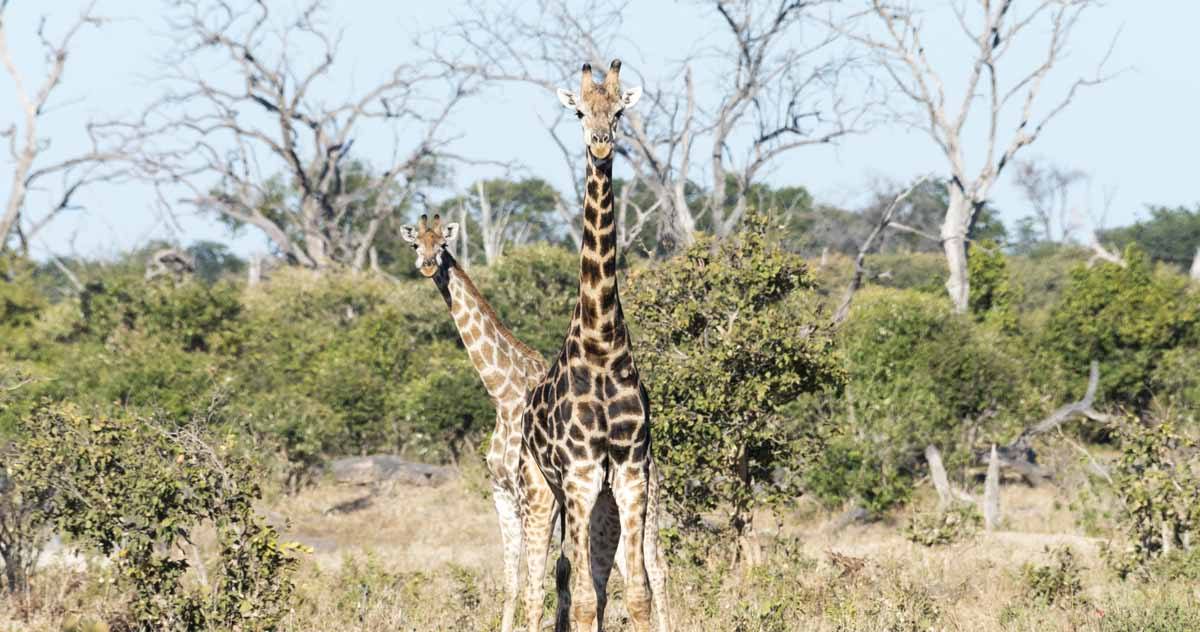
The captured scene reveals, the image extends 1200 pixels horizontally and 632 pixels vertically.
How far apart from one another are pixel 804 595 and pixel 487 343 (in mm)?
3159

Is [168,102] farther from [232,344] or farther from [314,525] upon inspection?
[314,525]

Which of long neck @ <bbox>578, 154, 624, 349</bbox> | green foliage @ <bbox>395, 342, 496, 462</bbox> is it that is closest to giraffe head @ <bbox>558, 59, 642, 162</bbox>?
long neck @ <bbox>578, 154, 624, 349</bbox>

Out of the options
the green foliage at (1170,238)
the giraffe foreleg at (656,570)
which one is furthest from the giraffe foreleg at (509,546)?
the green foliage at (1170,238)

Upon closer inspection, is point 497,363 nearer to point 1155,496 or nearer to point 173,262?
point 1155,496

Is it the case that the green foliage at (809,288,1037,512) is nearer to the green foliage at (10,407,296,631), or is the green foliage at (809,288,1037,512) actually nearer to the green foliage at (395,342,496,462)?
the green foliage at (395,342,496,462)

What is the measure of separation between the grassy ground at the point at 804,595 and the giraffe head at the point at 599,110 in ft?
10.8

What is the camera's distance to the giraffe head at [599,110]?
6031 millimetres

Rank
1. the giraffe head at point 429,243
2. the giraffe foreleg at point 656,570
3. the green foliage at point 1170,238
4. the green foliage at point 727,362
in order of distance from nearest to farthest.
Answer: the giraffe foreleg at point 656,570, the giraffe head at point 429,243, the green foliage at point 727,362, the green foliage at point 1170,238

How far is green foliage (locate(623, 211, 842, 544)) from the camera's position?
10.2 m

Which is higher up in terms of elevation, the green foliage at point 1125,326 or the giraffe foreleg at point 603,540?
the green foliage at point 1125,326

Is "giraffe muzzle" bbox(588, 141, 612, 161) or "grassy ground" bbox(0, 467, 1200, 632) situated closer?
"giraffe muzzle" bbox(588, 141, 612, 161)

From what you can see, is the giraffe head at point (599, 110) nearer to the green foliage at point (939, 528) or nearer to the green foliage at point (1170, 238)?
the green foliage at point (939, 528)

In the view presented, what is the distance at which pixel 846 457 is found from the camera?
16688 millimetres

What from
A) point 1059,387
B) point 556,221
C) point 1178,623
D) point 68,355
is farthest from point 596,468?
point 556,221
